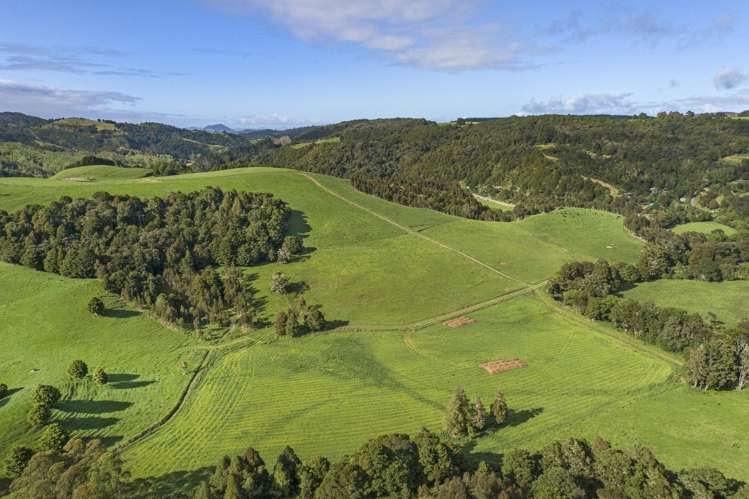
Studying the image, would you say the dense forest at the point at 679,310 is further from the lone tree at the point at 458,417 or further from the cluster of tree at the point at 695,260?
the lone tree at the point at 458,417

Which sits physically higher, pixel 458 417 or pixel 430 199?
pixel 430 199

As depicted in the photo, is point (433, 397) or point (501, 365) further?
point (501, 365)

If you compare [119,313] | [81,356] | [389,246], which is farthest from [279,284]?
[81,356]

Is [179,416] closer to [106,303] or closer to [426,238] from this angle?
[106,303]

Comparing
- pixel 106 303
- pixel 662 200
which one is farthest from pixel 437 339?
pixel 662 200

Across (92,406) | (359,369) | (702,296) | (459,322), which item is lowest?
(92,406)

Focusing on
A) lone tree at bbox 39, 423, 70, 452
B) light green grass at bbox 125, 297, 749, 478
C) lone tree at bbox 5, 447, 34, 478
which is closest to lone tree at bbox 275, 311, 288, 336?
light green grass at bbox 125, 297, 749, 478

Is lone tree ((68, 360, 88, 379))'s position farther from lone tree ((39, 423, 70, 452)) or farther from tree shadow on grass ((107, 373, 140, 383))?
lone tree ((39, 423, 70, 452))

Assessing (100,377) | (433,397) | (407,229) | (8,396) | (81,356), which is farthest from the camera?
(407,229)

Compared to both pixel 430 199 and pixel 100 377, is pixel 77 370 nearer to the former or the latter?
pixel 100 377
